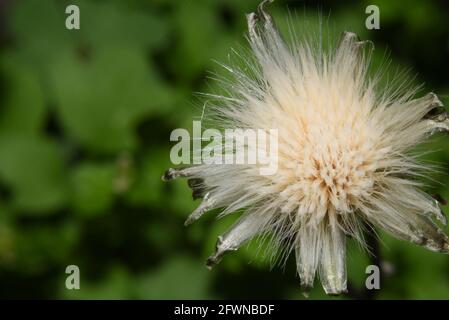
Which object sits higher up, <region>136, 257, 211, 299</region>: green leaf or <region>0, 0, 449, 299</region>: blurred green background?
<region>0, 0, 449, 299</region>: blurred green background

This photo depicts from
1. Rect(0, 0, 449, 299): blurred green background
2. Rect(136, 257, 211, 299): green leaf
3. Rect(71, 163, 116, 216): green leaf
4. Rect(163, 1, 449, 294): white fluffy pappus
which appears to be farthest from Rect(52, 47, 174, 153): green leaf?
Rect(163, 1, 449, 294): white fluffy pappus

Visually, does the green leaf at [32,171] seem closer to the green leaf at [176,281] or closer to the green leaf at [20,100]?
the green leaf at [20,100]

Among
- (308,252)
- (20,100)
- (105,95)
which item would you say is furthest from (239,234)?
(20,100)

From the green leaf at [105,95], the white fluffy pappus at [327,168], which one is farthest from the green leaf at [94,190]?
the white fluffy pappus at [327,168]

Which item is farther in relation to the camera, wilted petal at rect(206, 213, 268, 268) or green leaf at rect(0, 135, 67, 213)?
green leaf at rect(0, 135, 67, 213)

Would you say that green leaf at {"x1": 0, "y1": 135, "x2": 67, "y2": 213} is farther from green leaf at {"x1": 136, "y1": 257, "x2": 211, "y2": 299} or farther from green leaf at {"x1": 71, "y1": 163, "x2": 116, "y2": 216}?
green leaf at {"x1": 136, "y1": 257, "x2": 211, "y2": 299}
